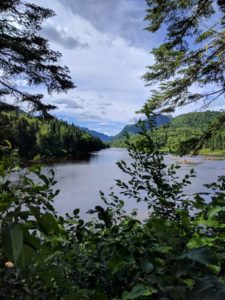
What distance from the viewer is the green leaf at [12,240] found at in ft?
A: 1.74

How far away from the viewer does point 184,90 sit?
7.45m

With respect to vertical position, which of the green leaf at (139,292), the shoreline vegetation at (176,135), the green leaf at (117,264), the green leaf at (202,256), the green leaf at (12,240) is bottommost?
the green leaf at (139,292)

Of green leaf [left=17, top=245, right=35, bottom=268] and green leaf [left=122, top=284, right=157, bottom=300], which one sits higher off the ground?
green leaf [left=17, top=245, right=35, bottom=268]

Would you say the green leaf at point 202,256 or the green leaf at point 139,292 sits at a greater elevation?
the green leaf at point 202,256

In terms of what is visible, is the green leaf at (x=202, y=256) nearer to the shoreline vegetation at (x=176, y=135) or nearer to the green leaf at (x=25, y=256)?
the green leaf at (x=25, y=256)

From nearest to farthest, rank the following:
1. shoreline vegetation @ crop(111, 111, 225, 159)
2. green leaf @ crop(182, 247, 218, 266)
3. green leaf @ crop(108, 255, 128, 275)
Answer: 1. green leaf @ crop(182, 247, 218, 266)
2. green leaf @ crop(108, 255, 128, 275)
3. shoreline vegetation @ crop(111, 111, 225, 159)

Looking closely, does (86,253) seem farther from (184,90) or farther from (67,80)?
(67,80)

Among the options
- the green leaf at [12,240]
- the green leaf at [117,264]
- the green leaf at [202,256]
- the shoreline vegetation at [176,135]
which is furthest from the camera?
the shoreline vegetation at [176,135]

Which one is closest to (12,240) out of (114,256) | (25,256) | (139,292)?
(25,256)

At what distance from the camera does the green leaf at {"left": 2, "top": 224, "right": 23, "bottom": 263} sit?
53 cm

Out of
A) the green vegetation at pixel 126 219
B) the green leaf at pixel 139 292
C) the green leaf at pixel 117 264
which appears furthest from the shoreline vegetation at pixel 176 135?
the green leaf at pixel 139 292

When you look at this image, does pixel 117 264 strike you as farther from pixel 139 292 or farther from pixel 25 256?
pixel 25 256

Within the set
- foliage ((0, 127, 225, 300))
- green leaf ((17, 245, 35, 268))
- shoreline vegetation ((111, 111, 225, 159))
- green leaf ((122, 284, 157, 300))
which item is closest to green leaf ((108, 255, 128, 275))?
foliage ((0, 127, 225, 300))

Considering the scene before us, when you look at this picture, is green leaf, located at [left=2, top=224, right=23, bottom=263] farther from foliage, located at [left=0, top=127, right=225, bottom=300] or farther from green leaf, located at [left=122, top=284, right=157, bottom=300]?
green leaf, located at [left=122, top=284, right=157, bottom=300]
